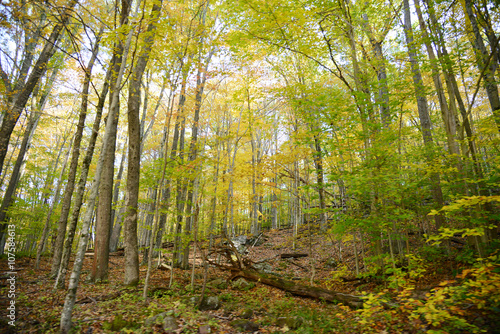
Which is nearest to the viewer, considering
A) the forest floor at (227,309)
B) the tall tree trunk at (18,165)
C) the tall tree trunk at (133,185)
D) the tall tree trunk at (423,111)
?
the forest floor at (227,309)

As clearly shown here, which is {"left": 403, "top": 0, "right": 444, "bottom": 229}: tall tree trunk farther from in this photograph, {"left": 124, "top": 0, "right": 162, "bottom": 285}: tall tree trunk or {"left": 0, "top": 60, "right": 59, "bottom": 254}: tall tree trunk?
{"left": 0, "top": 60, "right": 59, "bottom": 254}: tall tree trunk

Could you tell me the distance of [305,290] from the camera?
5.77 metres

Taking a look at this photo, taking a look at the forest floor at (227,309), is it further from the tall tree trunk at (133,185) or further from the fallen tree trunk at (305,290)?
the tall tree trunk at (133,185)

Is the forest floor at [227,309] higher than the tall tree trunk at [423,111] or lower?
lower

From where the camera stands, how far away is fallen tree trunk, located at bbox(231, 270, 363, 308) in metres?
4.82

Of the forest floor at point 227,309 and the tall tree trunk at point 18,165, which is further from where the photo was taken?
the tall tree trunk at point 18,165

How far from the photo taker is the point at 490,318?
2.80m

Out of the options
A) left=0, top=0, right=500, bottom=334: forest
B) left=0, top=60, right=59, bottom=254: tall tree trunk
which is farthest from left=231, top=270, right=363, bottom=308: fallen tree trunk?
left=0, top=60, right=59, bottom=254: tall tree trunk

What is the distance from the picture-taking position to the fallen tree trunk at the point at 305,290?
4.82m

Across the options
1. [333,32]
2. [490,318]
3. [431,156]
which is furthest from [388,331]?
[333,32]

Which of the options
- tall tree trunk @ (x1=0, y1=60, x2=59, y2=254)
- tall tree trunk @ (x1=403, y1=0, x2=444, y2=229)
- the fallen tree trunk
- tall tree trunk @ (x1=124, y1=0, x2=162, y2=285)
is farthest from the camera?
tall tree trunk @ (x1=0, y1=60, x2=59, y2=254)

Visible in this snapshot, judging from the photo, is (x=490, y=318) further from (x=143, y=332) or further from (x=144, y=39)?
(x=144, y=39)

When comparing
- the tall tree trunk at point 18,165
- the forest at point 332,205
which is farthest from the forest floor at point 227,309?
the tall tree trunk at point 18,165

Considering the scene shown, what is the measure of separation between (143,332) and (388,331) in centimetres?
383
